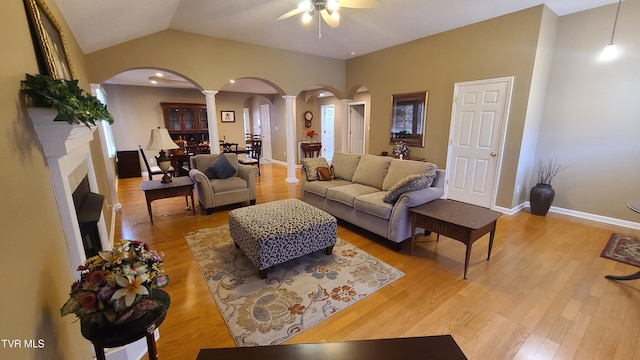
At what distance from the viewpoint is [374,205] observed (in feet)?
10.0

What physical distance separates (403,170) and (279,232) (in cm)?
183

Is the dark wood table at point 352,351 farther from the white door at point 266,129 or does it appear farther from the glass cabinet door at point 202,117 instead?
the white door at point 266,129

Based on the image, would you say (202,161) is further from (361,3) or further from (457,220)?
(457,220)

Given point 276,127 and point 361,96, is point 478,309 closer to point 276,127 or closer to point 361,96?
point 361,96

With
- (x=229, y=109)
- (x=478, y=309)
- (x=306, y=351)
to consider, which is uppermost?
(x=229, y=109)

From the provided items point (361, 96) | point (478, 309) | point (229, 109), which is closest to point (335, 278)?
point (478, 309)

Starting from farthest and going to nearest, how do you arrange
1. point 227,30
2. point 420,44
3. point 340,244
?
point 420,44, point 227,30, point 340,244

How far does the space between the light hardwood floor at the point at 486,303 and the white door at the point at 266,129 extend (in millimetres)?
6534

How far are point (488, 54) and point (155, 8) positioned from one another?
4.69 metres

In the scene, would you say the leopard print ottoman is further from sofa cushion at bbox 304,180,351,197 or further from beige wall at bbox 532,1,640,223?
beige wall at bbox 532,1,640,223

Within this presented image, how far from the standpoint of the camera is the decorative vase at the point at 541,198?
3.94m

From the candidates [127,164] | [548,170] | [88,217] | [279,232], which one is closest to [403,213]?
[279,232]

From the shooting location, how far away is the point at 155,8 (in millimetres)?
3178

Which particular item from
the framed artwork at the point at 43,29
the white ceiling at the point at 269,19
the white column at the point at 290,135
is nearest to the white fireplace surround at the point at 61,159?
the framed artwork at the point at 43,29
